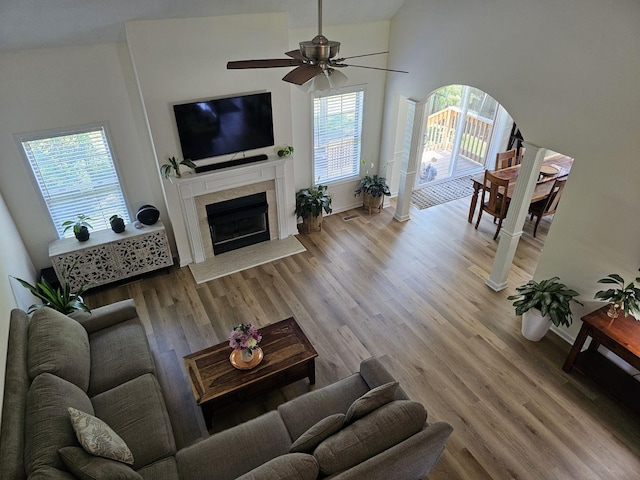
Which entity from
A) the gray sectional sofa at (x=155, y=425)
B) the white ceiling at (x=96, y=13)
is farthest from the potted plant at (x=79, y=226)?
the white ceiling at (x=96, y=13)

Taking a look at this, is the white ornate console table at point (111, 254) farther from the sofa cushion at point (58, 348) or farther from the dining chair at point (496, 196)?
the dining chair at point (496, 196)

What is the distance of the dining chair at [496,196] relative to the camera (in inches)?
243

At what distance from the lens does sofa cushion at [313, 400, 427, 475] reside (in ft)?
8.86

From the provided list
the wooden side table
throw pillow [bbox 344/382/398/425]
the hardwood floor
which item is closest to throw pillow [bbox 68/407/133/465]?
the hardwood floor

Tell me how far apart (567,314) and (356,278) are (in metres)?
2.55

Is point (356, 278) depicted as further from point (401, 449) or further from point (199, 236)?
point (401, 449)

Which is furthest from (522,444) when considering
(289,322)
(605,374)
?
A: (289,322)

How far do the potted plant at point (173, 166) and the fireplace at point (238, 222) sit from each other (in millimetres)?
739

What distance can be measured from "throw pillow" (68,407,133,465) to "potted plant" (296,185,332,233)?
4209 millimetres

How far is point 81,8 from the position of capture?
380 cm

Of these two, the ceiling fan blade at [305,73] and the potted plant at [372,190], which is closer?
the ceiling fan blade at [305,73]

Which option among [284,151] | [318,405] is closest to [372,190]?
[284,151]

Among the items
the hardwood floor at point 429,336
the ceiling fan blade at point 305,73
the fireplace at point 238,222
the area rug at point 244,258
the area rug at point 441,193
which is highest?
the ceiling fan blade at point 305,73

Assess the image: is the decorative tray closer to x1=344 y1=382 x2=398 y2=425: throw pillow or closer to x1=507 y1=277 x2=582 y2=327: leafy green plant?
x1=344 y1=382 x2=398 y2=425: throw pillow
